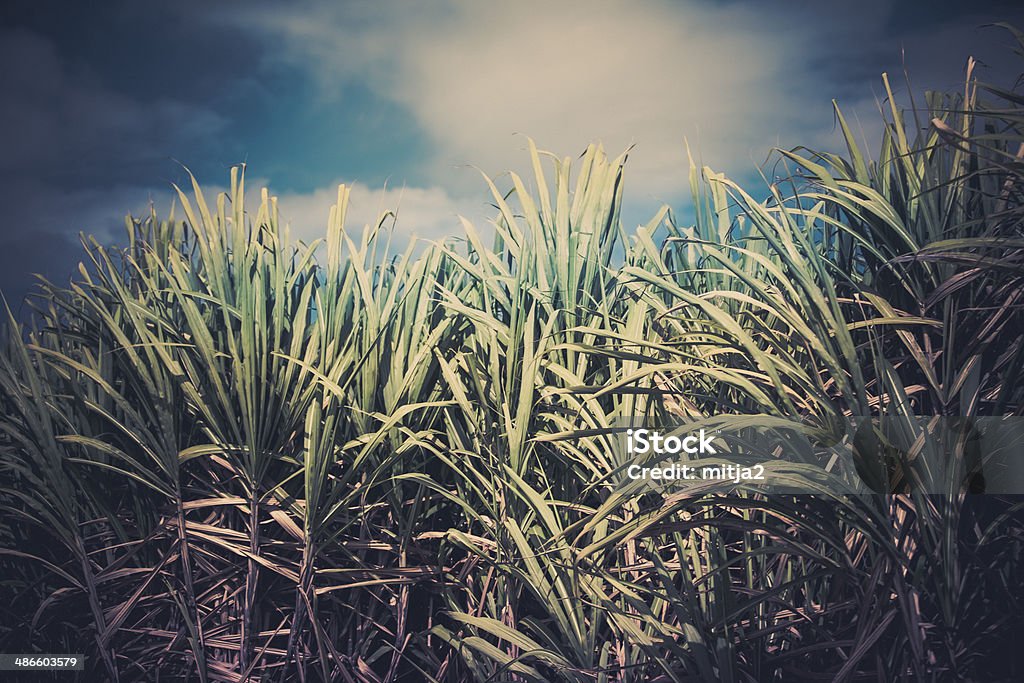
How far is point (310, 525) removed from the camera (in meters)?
1.07

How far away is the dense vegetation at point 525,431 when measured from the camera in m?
0.88

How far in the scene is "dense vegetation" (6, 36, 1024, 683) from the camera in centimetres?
88

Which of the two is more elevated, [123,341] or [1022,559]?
[123,341]

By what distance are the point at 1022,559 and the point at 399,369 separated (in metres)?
0.99

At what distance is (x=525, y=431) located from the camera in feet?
3.36

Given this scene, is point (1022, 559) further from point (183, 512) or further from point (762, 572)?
point (183, 512)

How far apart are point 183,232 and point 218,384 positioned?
0.45 m

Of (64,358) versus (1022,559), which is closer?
(1022,559)

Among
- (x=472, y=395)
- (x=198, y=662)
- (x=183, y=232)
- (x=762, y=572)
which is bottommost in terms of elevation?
(x=198, y=662)

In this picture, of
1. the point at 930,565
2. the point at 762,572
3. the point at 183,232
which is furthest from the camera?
the point at 183,232

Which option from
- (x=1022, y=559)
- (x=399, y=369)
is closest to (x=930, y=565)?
(x=1022, y=559)

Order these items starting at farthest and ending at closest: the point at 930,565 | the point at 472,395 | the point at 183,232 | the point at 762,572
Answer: the point at 183,232, the point at 472,395, the point at 762,572, the point at 930,565

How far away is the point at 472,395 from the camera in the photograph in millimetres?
1103

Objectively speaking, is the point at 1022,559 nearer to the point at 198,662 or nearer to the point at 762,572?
the point at 762,572
